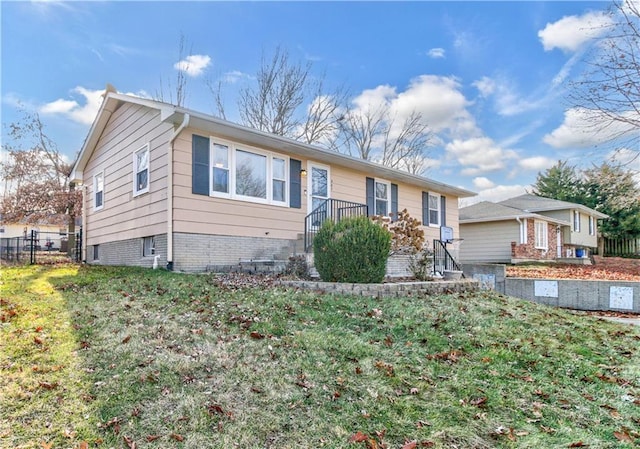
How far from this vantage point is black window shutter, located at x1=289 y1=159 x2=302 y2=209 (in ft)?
33.4

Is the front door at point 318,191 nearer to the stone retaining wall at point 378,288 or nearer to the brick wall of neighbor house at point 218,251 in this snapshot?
the brick wall of neighbor house at point 218,251

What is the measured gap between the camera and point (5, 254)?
1316 centimetres

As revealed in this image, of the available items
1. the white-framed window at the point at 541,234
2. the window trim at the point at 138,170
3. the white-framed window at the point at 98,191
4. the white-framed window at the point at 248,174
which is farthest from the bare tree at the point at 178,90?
the white-framed window at the point at 541,234

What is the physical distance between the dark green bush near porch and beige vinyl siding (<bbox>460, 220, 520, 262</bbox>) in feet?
48.8

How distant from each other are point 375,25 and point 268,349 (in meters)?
10.9

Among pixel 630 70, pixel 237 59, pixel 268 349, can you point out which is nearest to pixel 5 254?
pixel 237 59

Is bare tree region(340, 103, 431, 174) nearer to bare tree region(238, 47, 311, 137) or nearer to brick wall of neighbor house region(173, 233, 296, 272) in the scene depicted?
bare tree region(238, 47, 311, 137)

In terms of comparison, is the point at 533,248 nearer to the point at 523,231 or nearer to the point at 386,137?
the point at 523,231

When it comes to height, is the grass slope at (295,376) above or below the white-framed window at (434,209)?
below

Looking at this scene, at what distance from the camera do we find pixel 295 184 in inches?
405

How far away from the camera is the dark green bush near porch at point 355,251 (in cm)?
675

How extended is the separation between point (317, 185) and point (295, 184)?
975 mm

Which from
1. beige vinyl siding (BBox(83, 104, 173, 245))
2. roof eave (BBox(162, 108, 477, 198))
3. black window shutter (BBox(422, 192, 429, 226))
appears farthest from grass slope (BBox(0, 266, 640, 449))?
black window shutter (BBox(422, 192, 429, 226))

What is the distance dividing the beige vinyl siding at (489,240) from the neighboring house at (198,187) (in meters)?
→ 9.56
